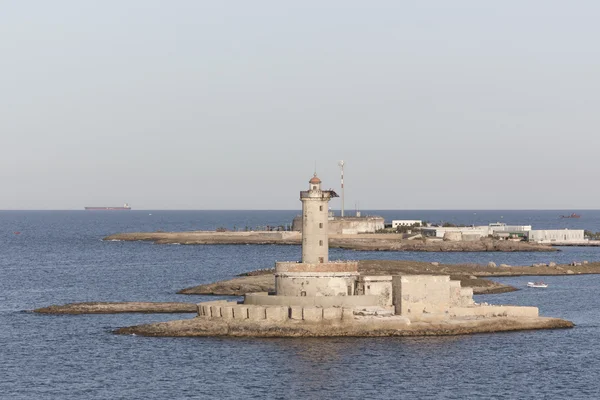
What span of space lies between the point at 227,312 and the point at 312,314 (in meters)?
6.11

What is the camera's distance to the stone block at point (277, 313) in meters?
72.1

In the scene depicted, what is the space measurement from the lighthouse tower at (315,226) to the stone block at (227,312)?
22.2ft

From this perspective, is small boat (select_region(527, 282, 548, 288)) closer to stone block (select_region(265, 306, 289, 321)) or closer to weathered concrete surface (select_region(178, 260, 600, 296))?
weathered concrete surface (select_region(178, 260, 600, 296))

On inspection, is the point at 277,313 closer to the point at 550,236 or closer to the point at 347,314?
the point at 347,314

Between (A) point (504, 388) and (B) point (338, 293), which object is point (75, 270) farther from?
(A) point (504, 388)

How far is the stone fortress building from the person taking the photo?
236ft

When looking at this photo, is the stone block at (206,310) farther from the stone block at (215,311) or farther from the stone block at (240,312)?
the stone block at (240,312)

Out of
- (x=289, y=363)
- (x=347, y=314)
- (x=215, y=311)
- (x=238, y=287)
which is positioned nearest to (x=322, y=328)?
(x=347, y=314)

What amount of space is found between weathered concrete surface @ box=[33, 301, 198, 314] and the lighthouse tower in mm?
14485

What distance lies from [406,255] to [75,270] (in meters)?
52.8

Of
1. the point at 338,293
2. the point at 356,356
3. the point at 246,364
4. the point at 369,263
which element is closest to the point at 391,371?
the point at 356,356

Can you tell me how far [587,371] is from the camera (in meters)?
62.3

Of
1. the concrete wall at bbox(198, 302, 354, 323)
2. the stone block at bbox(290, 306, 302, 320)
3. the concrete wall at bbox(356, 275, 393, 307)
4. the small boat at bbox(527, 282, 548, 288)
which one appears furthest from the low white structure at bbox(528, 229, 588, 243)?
the stone block at bbox(290, 306, 302, 320)

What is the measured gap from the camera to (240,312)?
73000 millimetres
